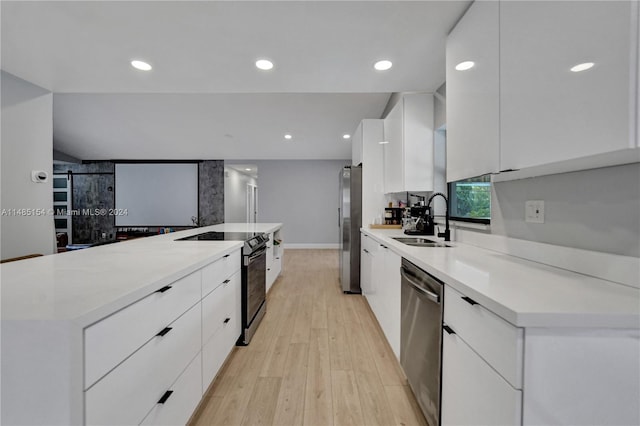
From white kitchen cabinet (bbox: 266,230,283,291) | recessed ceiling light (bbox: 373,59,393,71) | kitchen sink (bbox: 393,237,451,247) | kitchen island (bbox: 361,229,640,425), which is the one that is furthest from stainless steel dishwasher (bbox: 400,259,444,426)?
white kitchen cabinet (bbox: 266,230,283,291)

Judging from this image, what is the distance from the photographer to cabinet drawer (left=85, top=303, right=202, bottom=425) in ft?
2.55

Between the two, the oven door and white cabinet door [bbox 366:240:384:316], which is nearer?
the oven door

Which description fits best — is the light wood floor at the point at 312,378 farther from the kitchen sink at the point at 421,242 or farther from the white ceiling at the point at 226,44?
the white ceiling at the point at 226,44

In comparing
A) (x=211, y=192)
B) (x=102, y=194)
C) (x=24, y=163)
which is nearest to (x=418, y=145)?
A: (x=24, y=163)

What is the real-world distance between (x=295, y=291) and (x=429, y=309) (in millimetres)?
2652

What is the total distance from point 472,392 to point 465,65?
63.3 inches

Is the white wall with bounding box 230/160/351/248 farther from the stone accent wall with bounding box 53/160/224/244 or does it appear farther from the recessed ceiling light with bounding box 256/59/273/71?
the recessed ceiling light with bounding box 256/59/273/71

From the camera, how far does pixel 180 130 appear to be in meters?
6.00

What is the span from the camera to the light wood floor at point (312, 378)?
1490 millimetres

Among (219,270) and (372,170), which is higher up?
(372,170)

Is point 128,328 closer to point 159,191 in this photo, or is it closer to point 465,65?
point 465,65

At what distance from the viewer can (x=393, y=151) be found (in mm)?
3043

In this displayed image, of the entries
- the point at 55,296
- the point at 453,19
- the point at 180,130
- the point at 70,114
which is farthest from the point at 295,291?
the point at 70,114

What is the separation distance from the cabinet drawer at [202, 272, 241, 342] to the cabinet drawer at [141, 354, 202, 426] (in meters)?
0.17
